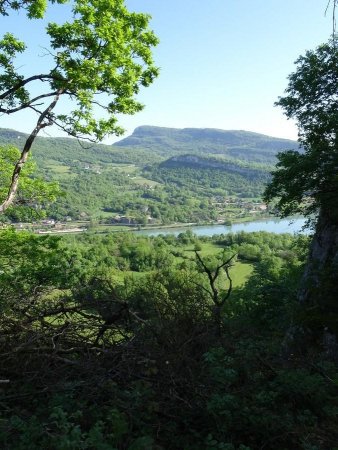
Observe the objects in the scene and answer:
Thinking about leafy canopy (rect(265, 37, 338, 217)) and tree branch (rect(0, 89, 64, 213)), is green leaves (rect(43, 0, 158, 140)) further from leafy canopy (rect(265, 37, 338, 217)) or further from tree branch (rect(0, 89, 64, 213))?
leafy canopy (rect(265, 37, 338, 217))

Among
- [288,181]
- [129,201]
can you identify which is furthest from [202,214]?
[288,181]

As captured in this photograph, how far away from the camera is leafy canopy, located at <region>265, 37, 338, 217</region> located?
12.3 meters

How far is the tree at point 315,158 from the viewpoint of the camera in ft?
39.3

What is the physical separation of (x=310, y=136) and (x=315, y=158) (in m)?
3.51

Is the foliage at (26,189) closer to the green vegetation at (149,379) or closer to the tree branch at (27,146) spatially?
the tree branch at (27,146)

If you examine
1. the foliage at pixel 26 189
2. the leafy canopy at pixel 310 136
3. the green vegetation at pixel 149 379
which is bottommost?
the green vegetation at pixel 149 379

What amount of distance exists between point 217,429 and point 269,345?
2222 millimetres

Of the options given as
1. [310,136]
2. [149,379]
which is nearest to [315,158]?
[310,136]

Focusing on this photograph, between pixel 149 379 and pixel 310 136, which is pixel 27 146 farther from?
pixel 310 136

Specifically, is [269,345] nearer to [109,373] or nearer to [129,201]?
[109,373]

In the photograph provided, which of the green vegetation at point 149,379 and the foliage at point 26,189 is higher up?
the foliage at point 26,189

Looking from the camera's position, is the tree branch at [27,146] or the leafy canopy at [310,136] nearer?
the tree branch at [27,146]

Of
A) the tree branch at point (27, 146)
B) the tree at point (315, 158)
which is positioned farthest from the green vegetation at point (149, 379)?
the tree at point (315, 158)

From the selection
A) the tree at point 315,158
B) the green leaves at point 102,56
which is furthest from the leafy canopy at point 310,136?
the green leaves at point 102,56
